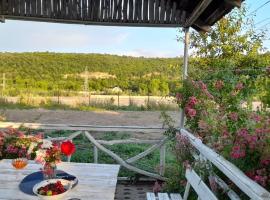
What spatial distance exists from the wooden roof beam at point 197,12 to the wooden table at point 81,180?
5.78ft

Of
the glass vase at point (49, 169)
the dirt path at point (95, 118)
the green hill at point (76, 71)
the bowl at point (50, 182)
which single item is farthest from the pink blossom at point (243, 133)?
the green hill at point (76, 71)

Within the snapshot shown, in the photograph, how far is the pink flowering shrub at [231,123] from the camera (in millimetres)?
1933

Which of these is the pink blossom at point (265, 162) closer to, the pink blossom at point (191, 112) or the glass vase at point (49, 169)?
the glass vase at point (49, 169)

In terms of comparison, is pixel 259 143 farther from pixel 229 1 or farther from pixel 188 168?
pixel 229 1

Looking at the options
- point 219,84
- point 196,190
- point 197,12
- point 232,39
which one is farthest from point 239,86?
point 232,39

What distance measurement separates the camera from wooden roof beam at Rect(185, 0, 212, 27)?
12.3ft

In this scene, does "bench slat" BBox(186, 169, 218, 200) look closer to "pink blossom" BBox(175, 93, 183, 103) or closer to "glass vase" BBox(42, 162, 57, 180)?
"glass vase" BBox(42, 162, 57, 180)

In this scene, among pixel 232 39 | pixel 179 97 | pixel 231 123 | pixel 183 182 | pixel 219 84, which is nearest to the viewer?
pixel 231 123

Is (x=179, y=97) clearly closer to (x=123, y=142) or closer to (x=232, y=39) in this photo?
(x=123, y=142)

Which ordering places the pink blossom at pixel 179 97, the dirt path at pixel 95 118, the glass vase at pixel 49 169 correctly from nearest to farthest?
1. the glass vase at pixel 49 169
2. the pink blossom at pixel 179 97
3. the dirt path at pixel 95 118

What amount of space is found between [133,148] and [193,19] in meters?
3.33

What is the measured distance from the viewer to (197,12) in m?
4.14

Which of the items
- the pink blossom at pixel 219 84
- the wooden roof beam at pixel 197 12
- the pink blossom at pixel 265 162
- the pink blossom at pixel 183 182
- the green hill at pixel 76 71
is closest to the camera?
the pink blossom at pixel 265 162

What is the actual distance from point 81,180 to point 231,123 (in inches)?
50.3
